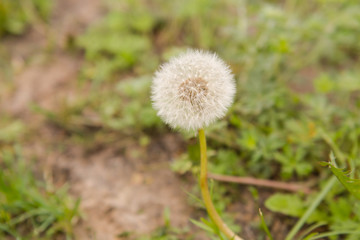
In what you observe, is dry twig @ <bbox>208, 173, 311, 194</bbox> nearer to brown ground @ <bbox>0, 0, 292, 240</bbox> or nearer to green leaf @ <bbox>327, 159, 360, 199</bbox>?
brown ground @ <bbox>0, 0, 292, 240</bbox>

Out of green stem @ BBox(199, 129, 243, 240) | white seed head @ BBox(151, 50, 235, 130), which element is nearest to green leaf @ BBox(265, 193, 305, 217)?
green stem @ BBox(199, 129, 243, 240)

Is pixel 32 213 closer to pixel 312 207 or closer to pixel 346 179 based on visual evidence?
pixel 312 207

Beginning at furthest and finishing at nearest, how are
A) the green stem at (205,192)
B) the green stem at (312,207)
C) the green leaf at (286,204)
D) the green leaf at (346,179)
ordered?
the green leaf at (286,204)
the green stem at (312,207)
the green stem at (205,192)
the green leaf at (346,179)

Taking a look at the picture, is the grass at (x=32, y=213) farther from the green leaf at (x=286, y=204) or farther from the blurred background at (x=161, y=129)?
the green leaf at (x=286, y=204)

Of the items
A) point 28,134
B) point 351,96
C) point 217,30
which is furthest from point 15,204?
point 351,96

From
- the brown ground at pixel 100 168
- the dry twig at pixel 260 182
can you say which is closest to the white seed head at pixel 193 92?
the dry twig at pixel 260 182

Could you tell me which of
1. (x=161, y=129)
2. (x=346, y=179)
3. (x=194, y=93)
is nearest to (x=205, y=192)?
(x=194, y=93)
